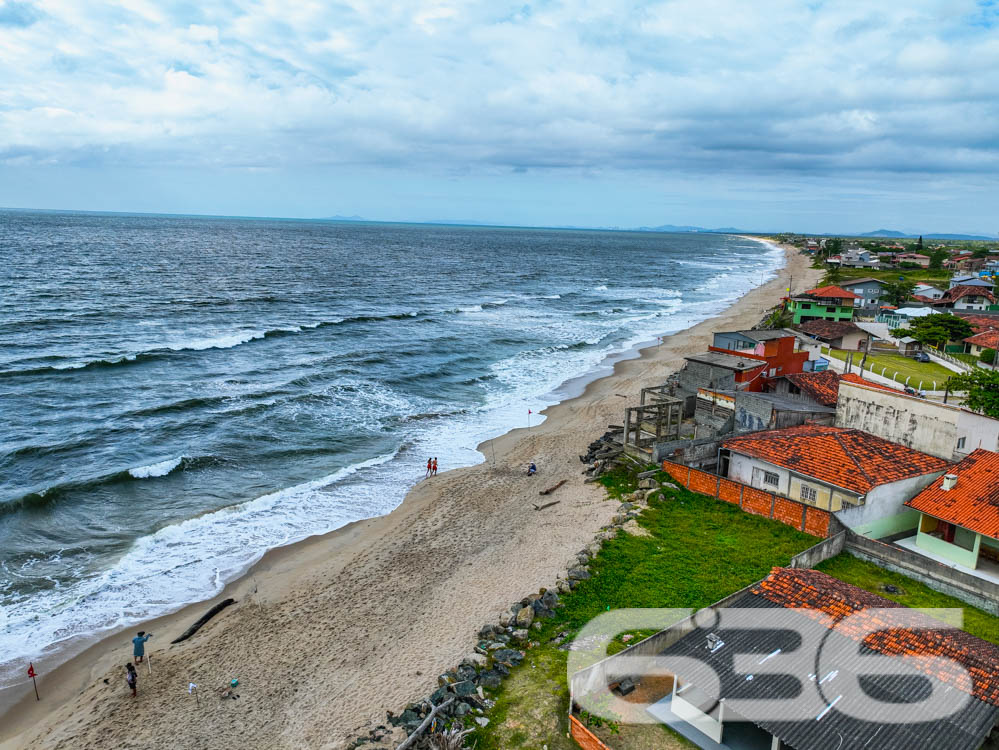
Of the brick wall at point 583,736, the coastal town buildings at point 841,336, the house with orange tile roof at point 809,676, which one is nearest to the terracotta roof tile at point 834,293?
the coastal town buildings at point 841,336

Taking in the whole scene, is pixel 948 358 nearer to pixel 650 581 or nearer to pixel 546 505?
pixel 546 505

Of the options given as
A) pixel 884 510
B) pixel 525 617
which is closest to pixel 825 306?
pixel 884 510

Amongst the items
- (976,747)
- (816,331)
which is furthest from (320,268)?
(976,747)

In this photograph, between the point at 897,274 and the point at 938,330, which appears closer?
the point at 938,330

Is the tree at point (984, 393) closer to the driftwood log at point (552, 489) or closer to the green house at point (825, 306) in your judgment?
the driftwood log at point (552, 489)

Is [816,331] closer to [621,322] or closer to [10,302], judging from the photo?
[621,322]

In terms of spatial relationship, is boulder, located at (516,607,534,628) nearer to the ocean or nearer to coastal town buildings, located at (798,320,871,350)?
the ocean
